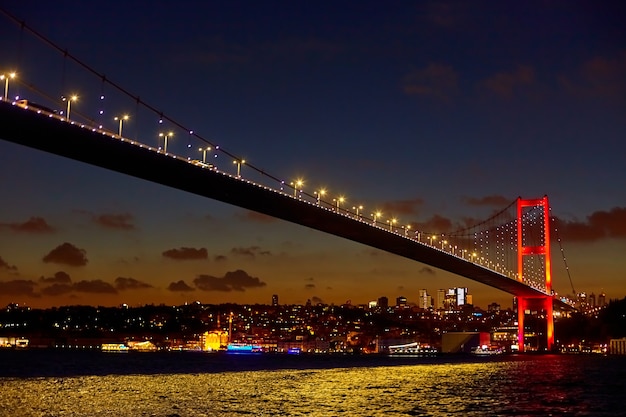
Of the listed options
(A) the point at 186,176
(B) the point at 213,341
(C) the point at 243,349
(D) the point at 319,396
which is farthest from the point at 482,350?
(D) the point at 319,396

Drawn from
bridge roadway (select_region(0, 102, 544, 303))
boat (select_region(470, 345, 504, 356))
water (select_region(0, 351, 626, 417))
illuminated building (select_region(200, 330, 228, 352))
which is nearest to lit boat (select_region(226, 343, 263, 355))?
illuminated building (select_region(200, 330, 228, 352))

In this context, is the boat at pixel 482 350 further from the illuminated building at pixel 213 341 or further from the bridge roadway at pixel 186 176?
the illuminated building at pixel 213 341

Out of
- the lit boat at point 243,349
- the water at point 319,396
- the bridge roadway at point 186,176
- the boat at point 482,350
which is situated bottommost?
the lit boat at point 243,349

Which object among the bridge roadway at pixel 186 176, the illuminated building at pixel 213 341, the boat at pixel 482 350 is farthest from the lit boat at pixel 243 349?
the bridge roadway at pixel 186 176

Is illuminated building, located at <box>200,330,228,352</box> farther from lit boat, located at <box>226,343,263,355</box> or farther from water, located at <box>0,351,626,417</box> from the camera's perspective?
water, located at <box>0,351,626,417</box>

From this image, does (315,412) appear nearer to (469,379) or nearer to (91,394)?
(91,394)

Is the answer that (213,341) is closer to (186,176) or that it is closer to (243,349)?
(243,349)

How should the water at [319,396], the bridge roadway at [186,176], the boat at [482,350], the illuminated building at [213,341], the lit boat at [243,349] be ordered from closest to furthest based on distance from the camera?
the water at [319,396], the bridge roadway at [186,176], the boat at [482,350], the lit boat at [243,349], the illuminated building at [213,341]

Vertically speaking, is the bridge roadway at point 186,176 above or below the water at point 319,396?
above
